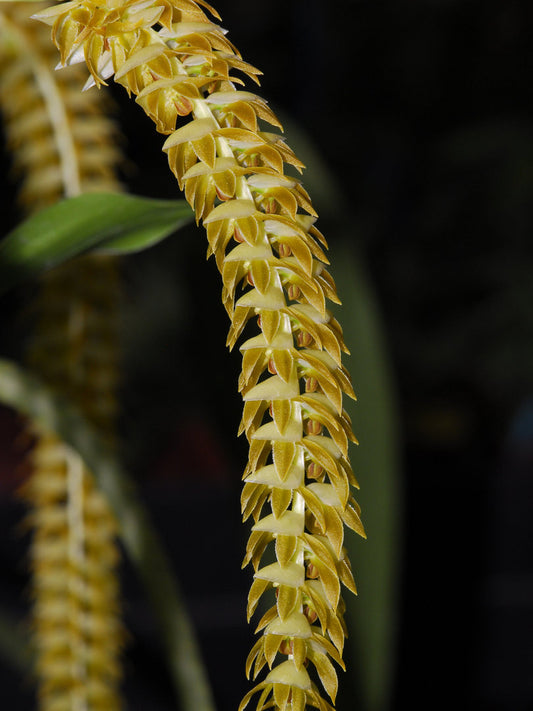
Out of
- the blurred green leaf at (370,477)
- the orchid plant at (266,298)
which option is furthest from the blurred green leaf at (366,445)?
the orchid plant at (266,298)

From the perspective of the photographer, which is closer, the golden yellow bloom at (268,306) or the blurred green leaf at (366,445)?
the golden yellow bloom at (268,306)

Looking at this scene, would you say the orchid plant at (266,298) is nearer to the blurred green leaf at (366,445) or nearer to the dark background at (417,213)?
the blurred green leaf at (366,445)

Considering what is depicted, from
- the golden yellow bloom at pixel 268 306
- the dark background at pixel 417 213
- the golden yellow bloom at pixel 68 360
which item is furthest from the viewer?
the dark background at pixel 417 213

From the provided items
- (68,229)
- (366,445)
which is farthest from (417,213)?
(68,229)

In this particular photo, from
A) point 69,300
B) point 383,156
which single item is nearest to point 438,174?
point 383,156

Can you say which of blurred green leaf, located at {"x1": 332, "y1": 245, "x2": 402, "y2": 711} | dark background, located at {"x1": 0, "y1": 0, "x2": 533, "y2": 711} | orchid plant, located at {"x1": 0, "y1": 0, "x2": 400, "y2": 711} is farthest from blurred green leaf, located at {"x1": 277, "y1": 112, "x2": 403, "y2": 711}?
dark background, located at {"x1": 0, "y1": 0, "x2": 533, "y2": 711}

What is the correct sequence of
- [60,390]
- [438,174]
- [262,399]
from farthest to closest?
[438,174] < [60,390] < [262,399]

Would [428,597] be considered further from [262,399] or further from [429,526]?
[262,399]
